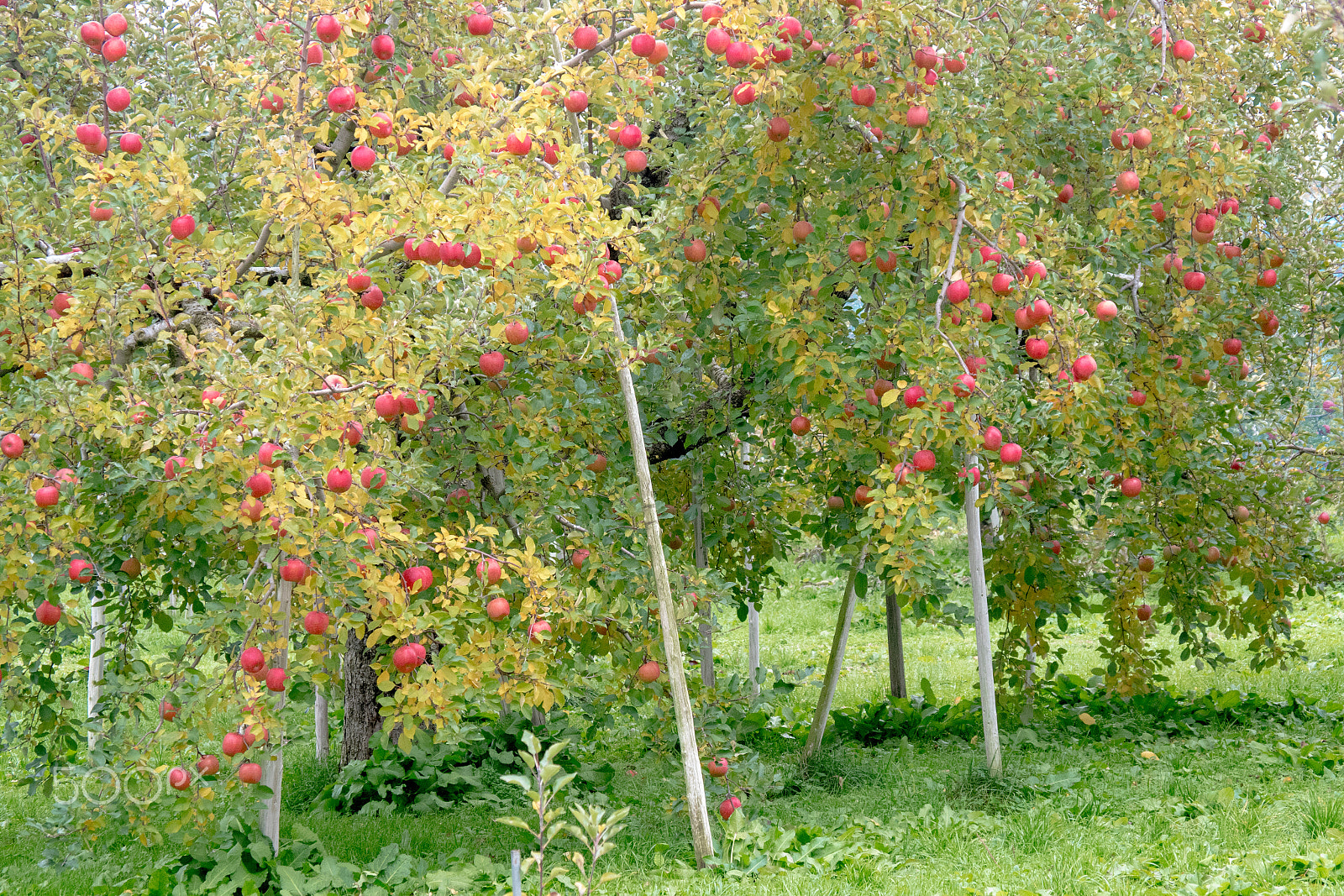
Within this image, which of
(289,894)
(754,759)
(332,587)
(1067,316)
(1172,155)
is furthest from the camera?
(754,759)

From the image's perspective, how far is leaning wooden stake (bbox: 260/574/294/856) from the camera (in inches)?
146

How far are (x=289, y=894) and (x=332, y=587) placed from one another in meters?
1.22

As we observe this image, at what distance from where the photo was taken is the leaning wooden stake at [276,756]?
3717 millimetres

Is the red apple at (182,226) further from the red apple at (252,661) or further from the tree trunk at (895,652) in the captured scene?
the tree trunk at (895,652)

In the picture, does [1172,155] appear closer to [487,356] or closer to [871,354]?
[871,354]

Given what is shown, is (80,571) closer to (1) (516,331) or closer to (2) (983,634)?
(1) (516,331)

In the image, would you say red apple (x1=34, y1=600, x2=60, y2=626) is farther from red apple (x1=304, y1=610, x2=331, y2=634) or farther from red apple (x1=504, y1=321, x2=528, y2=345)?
red apple (x1=504, y1=321, x2=528, y2=345)

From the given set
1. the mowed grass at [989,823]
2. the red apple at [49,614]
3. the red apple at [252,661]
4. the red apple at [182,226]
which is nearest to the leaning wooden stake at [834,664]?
the mowed grass at [989,823]

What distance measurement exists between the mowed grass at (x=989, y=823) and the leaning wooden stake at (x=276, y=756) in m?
0.60

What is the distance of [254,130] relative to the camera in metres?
3.65

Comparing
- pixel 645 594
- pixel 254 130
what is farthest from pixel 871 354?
pixel 254 130

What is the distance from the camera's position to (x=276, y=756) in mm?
3865

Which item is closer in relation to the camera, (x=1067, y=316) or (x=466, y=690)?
(x=466, y=690)

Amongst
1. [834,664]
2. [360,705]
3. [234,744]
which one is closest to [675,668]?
[234,744]
